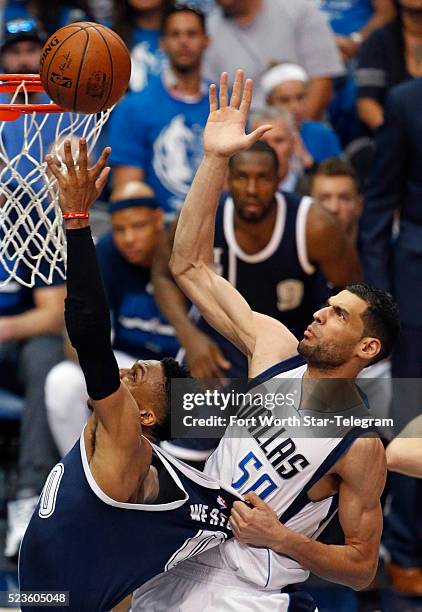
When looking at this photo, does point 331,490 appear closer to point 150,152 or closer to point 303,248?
point 303,248

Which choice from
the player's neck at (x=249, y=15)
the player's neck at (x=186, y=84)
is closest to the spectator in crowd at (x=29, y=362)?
the player's neck at (x=186, y=84)

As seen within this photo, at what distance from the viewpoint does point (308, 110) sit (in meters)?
6.85

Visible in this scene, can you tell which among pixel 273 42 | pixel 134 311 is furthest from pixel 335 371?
pixel 273 42

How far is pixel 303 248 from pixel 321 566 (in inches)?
75.7

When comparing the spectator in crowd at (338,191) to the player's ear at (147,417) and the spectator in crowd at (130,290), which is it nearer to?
the spectator in crowd at (130,290)

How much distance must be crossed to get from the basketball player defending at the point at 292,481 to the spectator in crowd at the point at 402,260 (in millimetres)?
1476

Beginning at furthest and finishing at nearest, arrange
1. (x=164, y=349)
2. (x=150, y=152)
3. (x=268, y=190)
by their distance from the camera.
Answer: (x=150, y=152) < (x=164, y=349) < (x=268, y=190)

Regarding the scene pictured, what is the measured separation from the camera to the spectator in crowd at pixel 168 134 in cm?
612

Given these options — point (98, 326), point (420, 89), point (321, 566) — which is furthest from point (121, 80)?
point (420, 89)

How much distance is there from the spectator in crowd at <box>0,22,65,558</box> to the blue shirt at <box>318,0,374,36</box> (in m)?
2.33

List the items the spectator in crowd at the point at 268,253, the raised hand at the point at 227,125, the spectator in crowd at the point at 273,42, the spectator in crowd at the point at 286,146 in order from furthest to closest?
1. the spectator in crowd at the point at 273,42
2. the spectator in crowd at the point at 286,146
3. the spectator in crowd at the point at 268,253
4. the raised hand at the point at 227,125

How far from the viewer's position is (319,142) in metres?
6.57

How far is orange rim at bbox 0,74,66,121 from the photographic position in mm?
3777

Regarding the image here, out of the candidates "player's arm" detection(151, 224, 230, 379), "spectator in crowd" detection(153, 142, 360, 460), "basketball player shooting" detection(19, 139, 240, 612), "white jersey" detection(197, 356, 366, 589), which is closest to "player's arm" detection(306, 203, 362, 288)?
"spectator in crowd" detection(153, 142, 360, 460)
